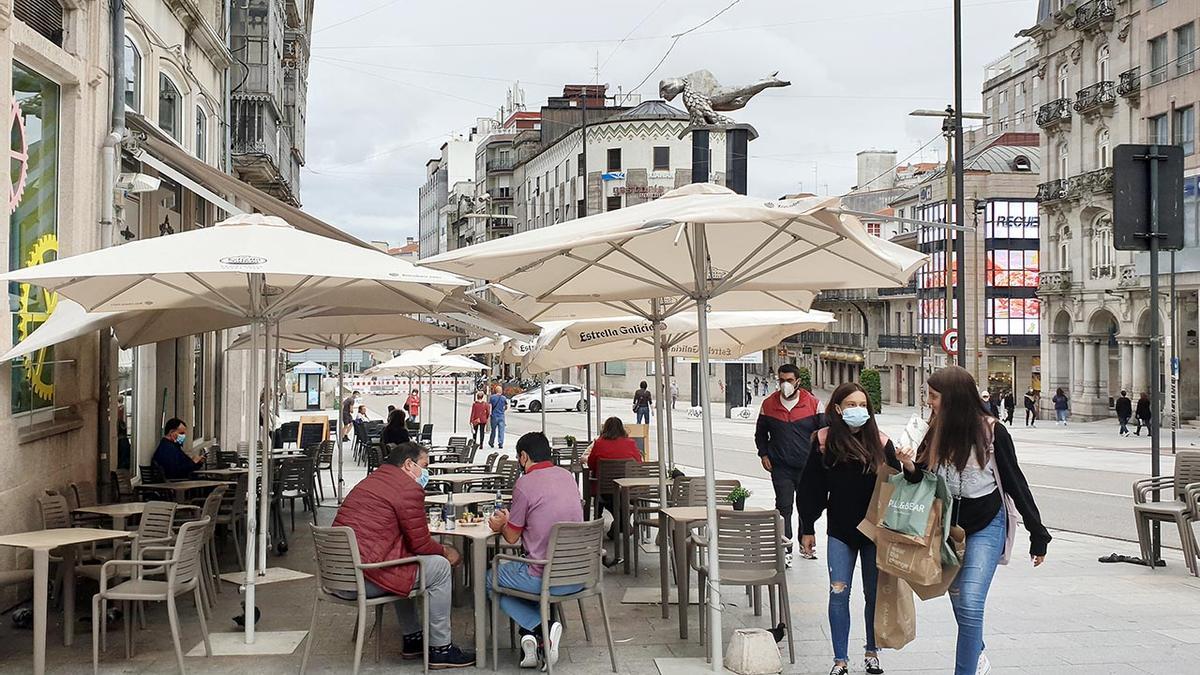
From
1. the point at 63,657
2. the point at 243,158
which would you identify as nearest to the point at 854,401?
the point at 63,657

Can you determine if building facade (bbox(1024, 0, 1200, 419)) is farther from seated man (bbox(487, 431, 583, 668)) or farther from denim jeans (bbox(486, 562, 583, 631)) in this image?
denim jeans (bbox(486, 562, 583, 631))

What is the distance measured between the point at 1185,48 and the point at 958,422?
41757 mm

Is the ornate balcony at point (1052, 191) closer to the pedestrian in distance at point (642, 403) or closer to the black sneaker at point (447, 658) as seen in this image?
the pedestrian in distance at point (642, 403)

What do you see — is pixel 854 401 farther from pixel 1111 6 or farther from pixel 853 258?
pixel 1111 6

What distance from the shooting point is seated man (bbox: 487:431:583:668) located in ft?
24.8

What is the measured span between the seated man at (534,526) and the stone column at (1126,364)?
140 ft

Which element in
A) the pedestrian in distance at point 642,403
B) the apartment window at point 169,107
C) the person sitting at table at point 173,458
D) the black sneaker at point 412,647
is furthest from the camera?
the pedestrian in distance at point 642,403

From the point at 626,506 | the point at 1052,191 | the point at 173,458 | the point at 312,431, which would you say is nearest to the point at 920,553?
the point at 626,506

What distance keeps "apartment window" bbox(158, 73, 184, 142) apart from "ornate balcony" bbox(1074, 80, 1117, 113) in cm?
3945

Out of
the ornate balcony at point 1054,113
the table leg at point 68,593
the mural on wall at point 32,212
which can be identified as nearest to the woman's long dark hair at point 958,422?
the table leg at point 68,593

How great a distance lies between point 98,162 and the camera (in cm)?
1211

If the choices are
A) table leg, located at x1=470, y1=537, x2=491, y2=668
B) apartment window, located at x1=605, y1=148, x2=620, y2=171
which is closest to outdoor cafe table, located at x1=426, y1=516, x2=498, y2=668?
table leg, located at x1=470, y1=537, x2=491, y2=668

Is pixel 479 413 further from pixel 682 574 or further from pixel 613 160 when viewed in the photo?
pixel 613 160

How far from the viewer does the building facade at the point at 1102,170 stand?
138 ft
